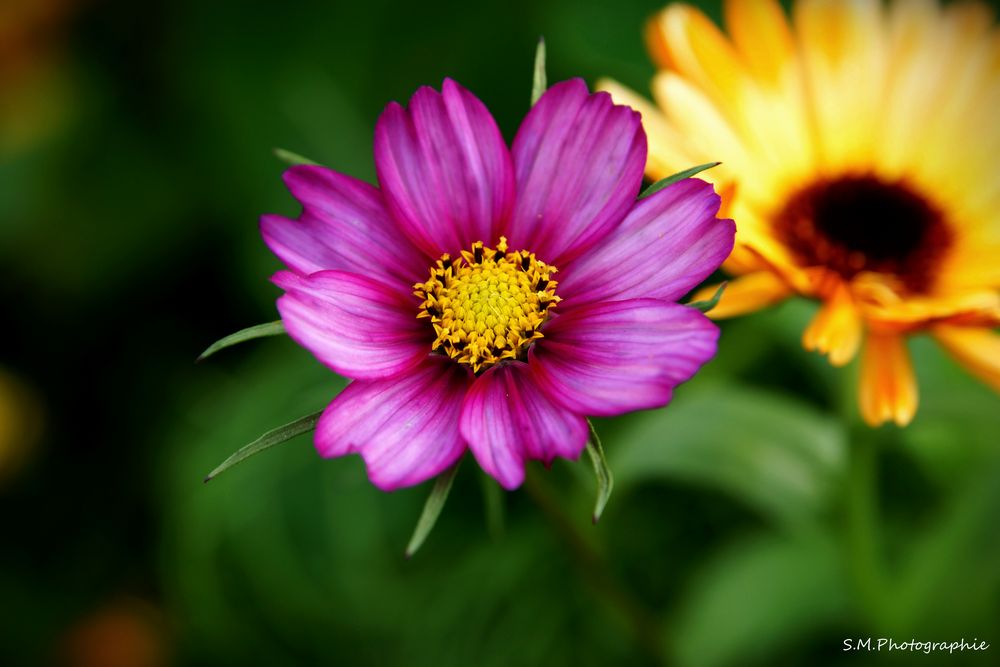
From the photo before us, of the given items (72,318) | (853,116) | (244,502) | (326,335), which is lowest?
(244,502)

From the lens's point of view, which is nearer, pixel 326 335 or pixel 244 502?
pixel 326 335

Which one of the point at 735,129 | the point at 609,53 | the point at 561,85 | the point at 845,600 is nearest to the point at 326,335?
the point at 561,85

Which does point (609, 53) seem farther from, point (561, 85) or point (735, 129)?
point (561, 85)

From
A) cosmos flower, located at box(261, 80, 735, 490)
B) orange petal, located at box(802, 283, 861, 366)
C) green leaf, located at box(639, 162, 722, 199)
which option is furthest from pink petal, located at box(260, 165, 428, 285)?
orange petal, located at box(802, 283, 861, 366)

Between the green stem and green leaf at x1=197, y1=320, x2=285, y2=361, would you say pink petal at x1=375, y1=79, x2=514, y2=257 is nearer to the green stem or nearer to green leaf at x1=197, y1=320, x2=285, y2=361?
green leaf at x1=197, y1=320, x2=285, y2=361

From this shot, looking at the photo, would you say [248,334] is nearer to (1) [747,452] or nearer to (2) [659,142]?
(2) [659,142]

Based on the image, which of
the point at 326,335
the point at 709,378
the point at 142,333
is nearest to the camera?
the point at 326,335

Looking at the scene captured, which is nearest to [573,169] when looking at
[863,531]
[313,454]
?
[863,531]
